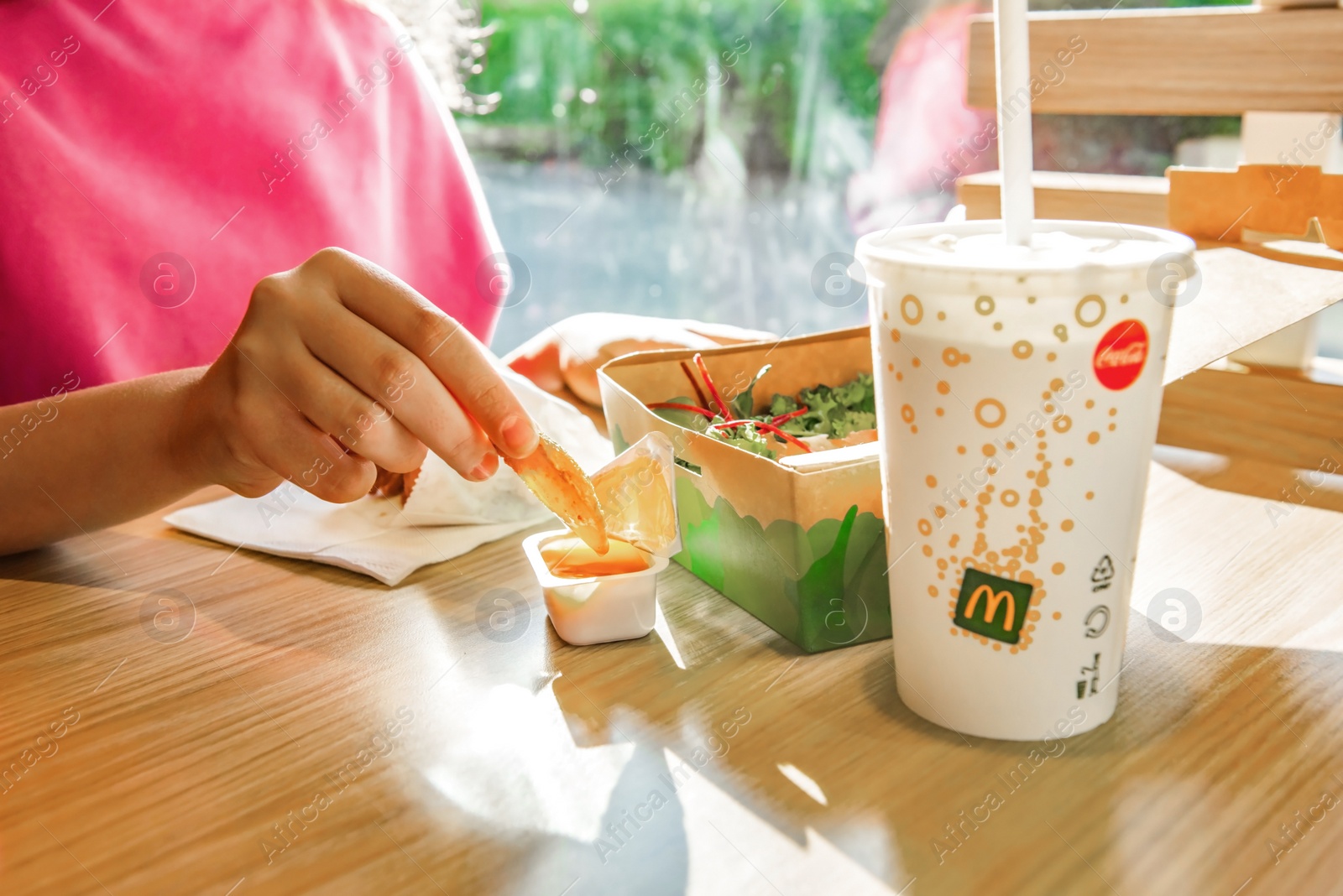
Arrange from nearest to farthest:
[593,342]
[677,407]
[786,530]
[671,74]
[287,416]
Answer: [786,530] < [287,416] < [677,407] < [593,342] < [671,74]

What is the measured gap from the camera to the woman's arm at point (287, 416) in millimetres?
690

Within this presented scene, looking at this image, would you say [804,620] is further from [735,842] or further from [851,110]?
[851,110]

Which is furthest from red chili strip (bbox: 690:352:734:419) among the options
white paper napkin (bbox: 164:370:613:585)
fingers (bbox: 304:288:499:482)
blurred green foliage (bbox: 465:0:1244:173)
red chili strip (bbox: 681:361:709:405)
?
blurred green foliage (bbox: 465:0:1244:173)

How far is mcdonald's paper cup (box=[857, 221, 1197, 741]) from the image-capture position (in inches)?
19.4

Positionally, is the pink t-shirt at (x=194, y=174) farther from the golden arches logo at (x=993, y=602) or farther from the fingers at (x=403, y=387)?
the golden arches logo at (x=993, y=602)

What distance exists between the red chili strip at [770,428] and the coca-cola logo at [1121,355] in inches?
12.6

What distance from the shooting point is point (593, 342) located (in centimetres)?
113

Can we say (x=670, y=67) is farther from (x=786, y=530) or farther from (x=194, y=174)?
(x=786, y=530)

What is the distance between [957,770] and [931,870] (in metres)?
0.08

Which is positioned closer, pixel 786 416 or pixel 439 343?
pixel 439 343

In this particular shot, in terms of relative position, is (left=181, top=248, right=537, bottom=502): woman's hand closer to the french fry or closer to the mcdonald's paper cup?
the french fry

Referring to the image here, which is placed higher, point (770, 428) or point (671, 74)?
point (671, 74)

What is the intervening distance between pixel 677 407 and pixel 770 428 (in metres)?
0.09

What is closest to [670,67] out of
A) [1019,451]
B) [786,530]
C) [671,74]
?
[671,74]
